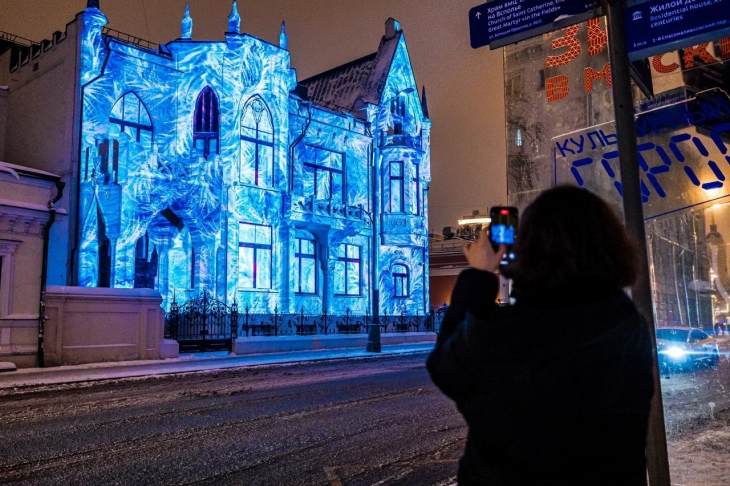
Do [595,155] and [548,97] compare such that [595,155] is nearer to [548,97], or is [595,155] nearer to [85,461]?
[548,97]

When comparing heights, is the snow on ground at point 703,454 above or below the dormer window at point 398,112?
below

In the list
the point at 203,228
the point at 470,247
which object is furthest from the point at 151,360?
the point at 470,247

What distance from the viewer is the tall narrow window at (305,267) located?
27672 millimetres

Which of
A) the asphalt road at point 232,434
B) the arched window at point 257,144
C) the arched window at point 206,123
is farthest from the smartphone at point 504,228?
the arched window at point 257,144

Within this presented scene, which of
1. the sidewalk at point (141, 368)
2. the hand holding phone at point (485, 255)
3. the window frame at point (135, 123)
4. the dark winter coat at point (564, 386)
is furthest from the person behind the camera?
the window frame at point (135, 123)

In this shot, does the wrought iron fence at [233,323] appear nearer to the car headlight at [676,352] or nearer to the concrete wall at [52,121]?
the concrete wall at [52,121]

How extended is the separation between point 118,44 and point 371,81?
13.2 meters

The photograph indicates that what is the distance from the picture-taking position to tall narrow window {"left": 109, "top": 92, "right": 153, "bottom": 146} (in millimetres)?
22664

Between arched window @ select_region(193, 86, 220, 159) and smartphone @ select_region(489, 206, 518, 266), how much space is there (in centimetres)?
2344

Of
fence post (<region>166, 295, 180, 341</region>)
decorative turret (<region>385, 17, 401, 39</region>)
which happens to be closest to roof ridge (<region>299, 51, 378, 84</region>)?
decorative turret (<region>385, 17, 401, 39</region>)

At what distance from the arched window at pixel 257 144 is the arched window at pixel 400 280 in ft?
28.4

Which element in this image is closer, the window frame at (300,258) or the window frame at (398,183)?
the window frame at (300,258)

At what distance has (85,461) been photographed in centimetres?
641

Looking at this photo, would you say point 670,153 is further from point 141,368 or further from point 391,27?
point 391,27
